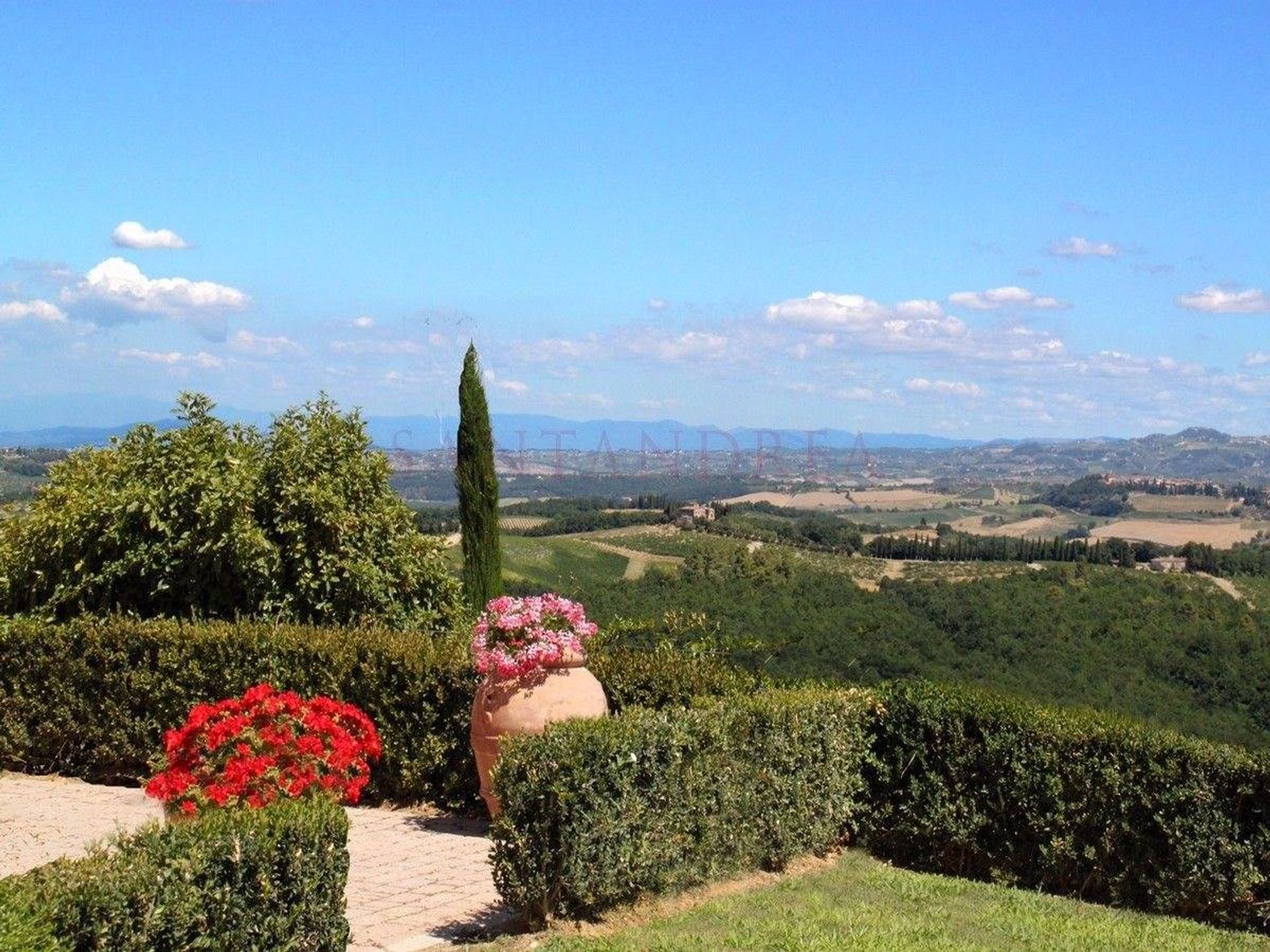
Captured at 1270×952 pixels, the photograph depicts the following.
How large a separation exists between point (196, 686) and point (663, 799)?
20.1ft

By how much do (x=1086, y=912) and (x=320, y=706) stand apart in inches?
199

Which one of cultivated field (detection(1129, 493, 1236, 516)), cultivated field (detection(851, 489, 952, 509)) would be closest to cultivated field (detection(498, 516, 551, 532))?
cultivated field (detection(851, 489, 952, 509))

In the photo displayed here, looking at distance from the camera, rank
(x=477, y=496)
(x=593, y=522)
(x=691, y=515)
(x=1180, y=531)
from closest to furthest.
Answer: (x=477, y=496), (x=593, y=522), (x=691, y=515), (x=1180, y=531)

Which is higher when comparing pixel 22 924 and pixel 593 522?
pixel 22 924

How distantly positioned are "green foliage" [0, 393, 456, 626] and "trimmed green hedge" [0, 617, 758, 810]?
3.47 ft

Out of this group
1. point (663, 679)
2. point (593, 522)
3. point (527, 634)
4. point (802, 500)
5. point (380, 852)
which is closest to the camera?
point (380, 852)

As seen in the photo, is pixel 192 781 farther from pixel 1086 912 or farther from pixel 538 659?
pixel 1086 912

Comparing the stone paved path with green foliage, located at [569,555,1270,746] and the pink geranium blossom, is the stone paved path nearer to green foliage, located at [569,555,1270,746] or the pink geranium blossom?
the pink geranium blossom

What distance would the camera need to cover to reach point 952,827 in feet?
29.0

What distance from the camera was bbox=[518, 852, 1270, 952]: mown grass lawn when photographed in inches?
260

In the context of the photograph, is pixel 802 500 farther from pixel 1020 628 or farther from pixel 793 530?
pixel 1020 628

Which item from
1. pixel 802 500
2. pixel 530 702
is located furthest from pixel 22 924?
pixel 802 500

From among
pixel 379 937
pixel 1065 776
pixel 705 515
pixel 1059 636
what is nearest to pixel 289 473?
pixel 379 937

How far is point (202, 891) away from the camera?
5.30 meters
